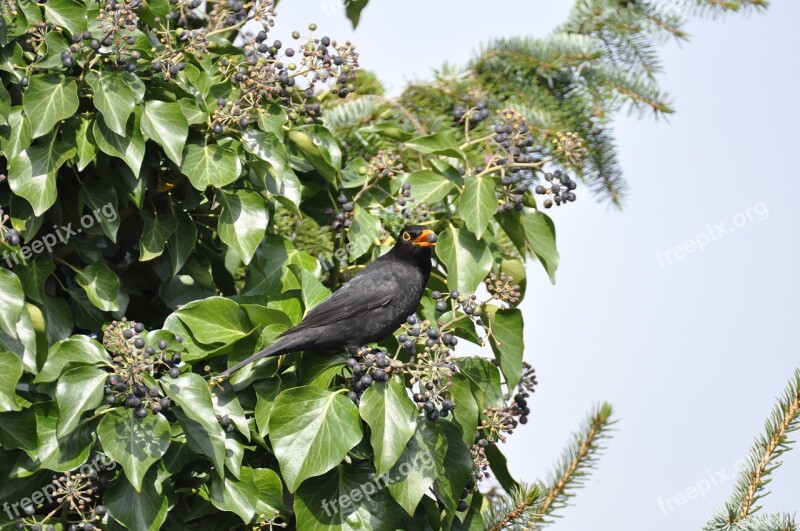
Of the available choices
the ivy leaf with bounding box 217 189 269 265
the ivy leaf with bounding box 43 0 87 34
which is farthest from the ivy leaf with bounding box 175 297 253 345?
the ivy leaf with bounding box 43 0 87 34

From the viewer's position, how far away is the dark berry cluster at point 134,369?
255 centimetres

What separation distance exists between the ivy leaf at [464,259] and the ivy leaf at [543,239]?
0.17 metres

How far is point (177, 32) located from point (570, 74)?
2.24m

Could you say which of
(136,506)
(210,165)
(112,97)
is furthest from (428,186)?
(136,506)

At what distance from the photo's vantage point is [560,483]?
2.88 metres

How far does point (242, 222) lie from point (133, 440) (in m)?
0.76

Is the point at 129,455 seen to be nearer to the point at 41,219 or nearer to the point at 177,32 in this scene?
the point at 41,219

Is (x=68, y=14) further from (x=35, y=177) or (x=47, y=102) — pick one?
(x=35, y=177)

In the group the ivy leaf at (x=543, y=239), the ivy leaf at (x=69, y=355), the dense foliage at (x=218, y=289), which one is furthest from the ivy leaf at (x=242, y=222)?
the ivy leaf at (x=543, y=239)

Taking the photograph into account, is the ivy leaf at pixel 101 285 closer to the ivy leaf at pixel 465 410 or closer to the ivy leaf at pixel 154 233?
the ivy leaf at pixel 154 233

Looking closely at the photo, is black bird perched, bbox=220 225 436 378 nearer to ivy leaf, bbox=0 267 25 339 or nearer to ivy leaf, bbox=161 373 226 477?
ivy leaf, bbox=161 373 226 477

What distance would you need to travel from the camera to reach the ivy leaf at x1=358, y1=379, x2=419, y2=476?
8.73ft

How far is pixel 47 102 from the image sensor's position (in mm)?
2750

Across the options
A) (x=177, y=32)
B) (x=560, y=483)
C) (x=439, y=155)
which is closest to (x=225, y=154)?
(x=177, y=32)
